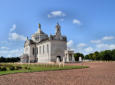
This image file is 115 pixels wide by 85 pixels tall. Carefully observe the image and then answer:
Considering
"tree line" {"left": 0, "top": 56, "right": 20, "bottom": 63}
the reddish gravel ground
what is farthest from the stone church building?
Answer: the reddish gravel ground

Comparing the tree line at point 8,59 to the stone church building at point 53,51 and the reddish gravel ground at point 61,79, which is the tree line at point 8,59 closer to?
the stone church building at point 53,51

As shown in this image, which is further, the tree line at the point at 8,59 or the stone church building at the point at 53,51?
the tree line at the point at 8,59

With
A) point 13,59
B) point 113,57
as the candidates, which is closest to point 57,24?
point 113,57

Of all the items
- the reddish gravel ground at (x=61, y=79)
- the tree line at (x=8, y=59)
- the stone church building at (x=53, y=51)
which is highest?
the stone church building at (x=53, y=51)

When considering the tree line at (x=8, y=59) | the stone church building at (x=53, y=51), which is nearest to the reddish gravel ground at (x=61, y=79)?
the stone church building at (x=53, y=51)

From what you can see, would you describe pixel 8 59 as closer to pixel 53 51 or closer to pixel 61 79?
pixel 53 51

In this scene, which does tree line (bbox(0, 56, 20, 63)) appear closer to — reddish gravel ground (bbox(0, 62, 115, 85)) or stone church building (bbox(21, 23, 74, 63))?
stone church building (bbox(21, 23, 74, 63))

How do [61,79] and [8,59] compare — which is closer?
[61,79]

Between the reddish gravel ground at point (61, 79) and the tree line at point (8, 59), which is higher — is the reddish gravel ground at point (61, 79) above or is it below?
below

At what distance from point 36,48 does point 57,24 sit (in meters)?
23.2

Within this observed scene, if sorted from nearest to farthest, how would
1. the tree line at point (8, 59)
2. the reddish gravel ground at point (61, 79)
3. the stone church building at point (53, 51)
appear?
the reddish gravel ground at point (61, 79) → the stone church building at point (53, 51) → the tree line at point (8, 59)

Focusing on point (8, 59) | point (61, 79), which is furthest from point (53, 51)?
point (61, 79)

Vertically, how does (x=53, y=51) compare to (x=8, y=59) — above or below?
above

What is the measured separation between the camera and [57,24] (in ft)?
265
